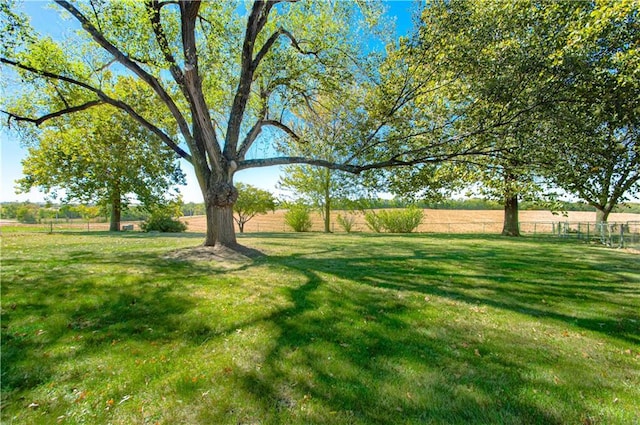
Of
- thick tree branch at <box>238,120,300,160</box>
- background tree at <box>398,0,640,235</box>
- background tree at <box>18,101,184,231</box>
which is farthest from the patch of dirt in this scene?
background tree at <box>18,101,184,231</box>

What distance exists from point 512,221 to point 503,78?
1924cm

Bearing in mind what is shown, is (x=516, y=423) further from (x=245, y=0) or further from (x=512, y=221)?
(x=512, y=221)

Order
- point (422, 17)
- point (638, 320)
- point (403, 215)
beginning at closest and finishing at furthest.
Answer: point (638, 320) → point (422, 17) → point (403, 215)

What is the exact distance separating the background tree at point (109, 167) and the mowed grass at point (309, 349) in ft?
62.3

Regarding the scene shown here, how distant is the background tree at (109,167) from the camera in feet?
72.6

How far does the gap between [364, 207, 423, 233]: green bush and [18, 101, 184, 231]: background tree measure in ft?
66.2

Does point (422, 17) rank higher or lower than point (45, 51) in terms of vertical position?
higher

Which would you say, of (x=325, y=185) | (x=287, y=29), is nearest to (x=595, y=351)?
(x=287, y=29)

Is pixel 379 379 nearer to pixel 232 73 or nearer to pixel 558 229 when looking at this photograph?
pixel 232 73

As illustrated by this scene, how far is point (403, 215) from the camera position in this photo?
2986 cm

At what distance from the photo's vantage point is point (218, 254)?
29.6 ft

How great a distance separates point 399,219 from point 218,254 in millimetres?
23771

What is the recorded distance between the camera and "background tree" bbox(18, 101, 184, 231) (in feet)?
72.6

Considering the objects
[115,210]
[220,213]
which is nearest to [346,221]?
[115,210]
